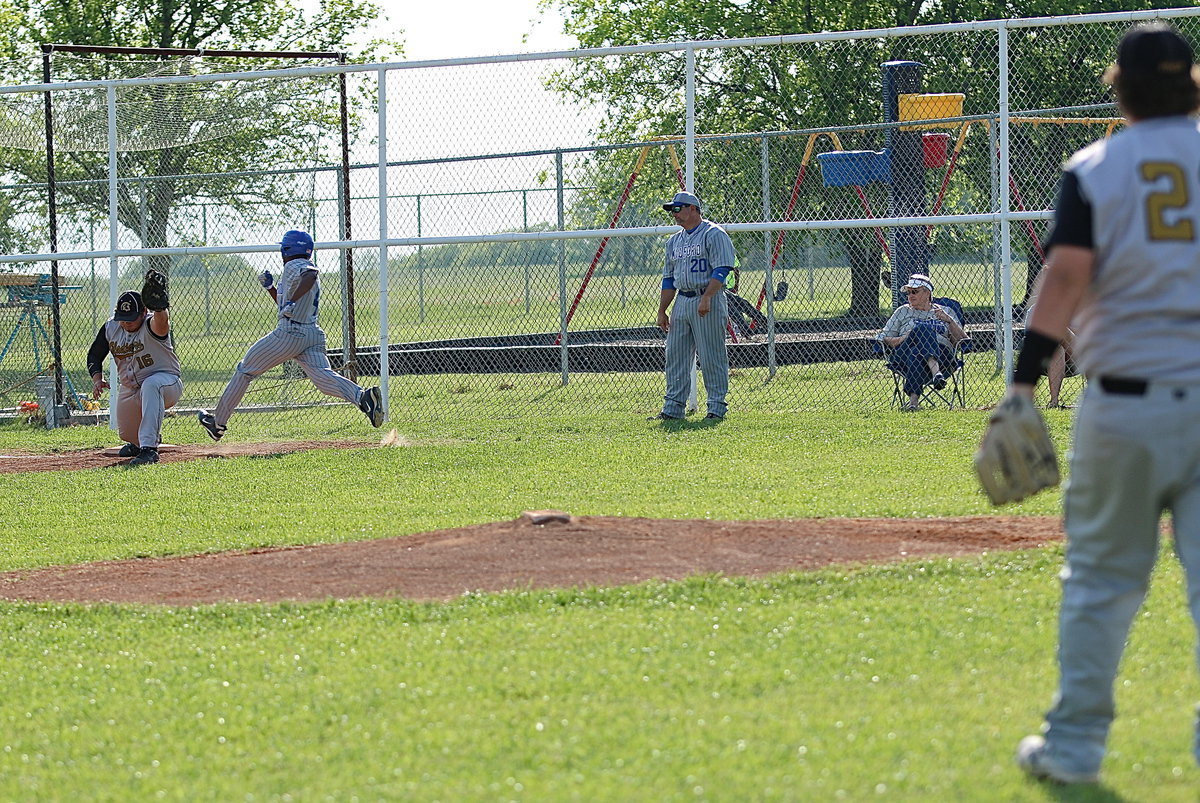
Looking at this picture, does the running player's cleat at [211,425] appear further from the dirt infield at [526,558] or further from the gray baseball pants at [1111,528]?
the gray baseball pants at [1111,528]

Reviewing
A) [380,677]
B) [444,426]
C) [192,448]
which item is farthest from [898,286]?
[380,677]

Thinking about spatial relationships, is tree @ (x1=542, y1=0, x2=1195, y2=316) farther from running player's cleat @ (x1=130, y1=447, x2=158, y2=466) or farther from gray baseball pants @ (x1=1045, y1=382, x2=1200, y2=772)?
gray baseball pants @ (x1=1045, y1=382, x2=1200, y2=772)

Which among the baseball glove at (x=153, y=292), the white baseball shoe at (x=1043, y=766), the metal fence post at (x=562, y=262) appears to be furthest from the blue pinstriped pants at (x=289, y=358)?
the white baseball shoe at (x=1043, y=766)

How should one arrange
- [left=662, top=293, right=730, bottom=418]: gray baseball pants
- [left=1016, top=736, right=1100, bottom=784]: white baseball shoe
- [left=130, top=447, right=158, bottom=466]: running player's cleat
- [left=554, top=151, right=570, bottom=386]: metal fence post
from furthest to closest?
[left=554, top=151, right=570, bottom=386]: metal fence post < [left=662, top=293, right=730, bottom=418]: gray baseball pants < [left=130, top=447, right=158, bottom=466]: running player's cleat < [left=1016, top=736, right=1100, bottom=784]: white baseball shoe

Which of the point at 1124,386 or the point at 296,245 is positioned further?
the point at 296,245

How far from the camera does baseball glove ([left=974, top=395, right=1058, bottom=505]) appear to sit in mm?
3873

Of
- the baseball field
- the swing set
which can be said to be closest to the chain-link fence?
the swing set

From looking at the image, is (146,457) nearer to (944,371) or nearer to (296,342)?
(296,342)

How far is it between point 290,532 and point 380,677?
130 inches

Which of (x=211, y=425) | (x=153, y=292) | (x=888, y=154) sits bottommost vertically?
(x=211, y=425)

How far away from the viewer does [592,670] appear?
5145 millimetres

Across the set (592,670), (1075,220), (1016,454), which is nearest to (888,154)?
(592,670)

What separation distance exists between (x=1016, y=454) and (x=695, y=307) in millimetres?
8840

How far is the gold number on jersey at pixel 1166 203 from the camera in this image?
3.57m
